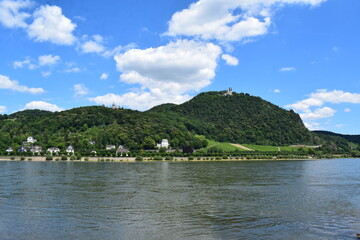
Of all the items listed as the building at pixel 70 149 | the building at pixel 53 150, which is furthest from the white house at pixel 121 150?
the building at pixel 53 150

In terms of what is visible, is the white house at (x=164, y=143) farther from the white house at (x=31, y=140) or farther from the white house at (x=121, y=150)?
the white house at (x=31, y=140)

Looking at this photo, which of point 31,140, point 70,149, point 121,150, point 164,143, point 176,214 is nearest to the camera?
point 176,214

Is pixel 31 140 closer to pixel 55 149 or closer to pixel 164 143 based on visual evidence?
pixel 55 149

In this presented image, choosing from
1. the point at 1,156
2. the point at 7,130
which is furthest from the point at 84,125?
the point at 1,156

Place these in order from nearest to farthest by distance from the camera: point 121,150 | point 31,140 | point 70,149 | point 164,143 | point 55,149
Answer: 1. point 121,150
2. point 70,149
3. point 55,149
4. point 31,140
5. point 164,143

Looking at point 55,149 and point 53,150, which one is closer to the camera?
point 53,150

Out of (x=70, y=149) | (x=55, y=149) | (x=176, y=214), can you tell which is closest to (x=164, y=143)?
(x=70, y=149)

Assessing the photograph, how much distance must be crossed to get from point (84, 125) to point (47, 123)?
62.0 feet

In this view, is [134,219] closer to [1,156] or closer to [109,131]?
[1,156]

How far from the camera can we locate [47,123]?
157250 mm

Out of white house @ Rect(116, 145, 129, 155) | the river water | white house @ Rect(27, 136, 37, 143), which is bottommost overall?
the river water

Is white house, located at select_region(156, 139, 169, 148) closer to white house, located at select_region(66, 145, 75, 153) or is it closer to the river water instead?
white house, located at select_region(66, 145, 75, 153)

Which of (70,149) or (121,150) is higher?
(70,149)

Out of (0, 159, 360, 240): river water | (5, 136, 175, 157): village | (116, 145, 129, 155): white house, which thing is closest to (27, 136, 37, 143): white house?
(5, 136, 175, 157): village
